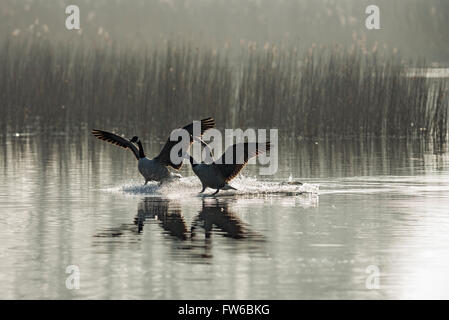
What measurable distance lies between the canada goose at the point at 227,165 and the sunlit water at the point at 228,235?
0.34 m

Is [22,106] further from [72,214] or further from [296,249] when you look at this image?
[296,249]

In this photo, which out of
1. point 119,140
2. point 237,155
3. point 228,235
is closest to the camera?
point 228,235

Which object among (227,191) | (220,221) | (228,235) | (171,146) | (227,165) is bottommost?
→ (228,235)

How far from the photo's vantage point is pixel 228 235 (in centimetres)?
1368

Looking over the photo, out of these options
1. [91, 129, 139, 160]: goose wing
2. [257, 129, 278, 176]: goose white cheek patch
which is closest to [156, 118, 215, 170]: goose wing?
[91, 129, 139, 160]: goose wing

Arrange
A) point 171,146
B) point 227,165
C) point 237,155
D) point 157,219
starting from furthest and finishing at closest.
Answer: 1. point 171,146
2. point 227,165
3. point 237,155
4. point 157,219

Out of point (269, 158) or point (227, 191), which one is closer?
point (227, 191)

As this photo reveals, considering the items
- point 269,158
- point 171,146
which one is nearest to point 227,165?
point 171,146

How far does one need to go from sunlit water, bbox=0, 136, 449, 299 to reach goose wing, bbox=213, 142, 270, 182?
54 centimetres

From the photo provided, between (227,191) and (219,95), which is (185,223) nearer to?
(227,191)

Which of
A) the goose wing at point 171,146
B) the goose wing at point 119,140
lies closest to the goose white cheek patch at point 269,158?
the goose wing at point 171,146

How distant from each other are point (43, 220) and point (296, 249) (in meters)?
4.44

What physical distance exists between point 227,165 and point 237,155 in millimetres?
280
